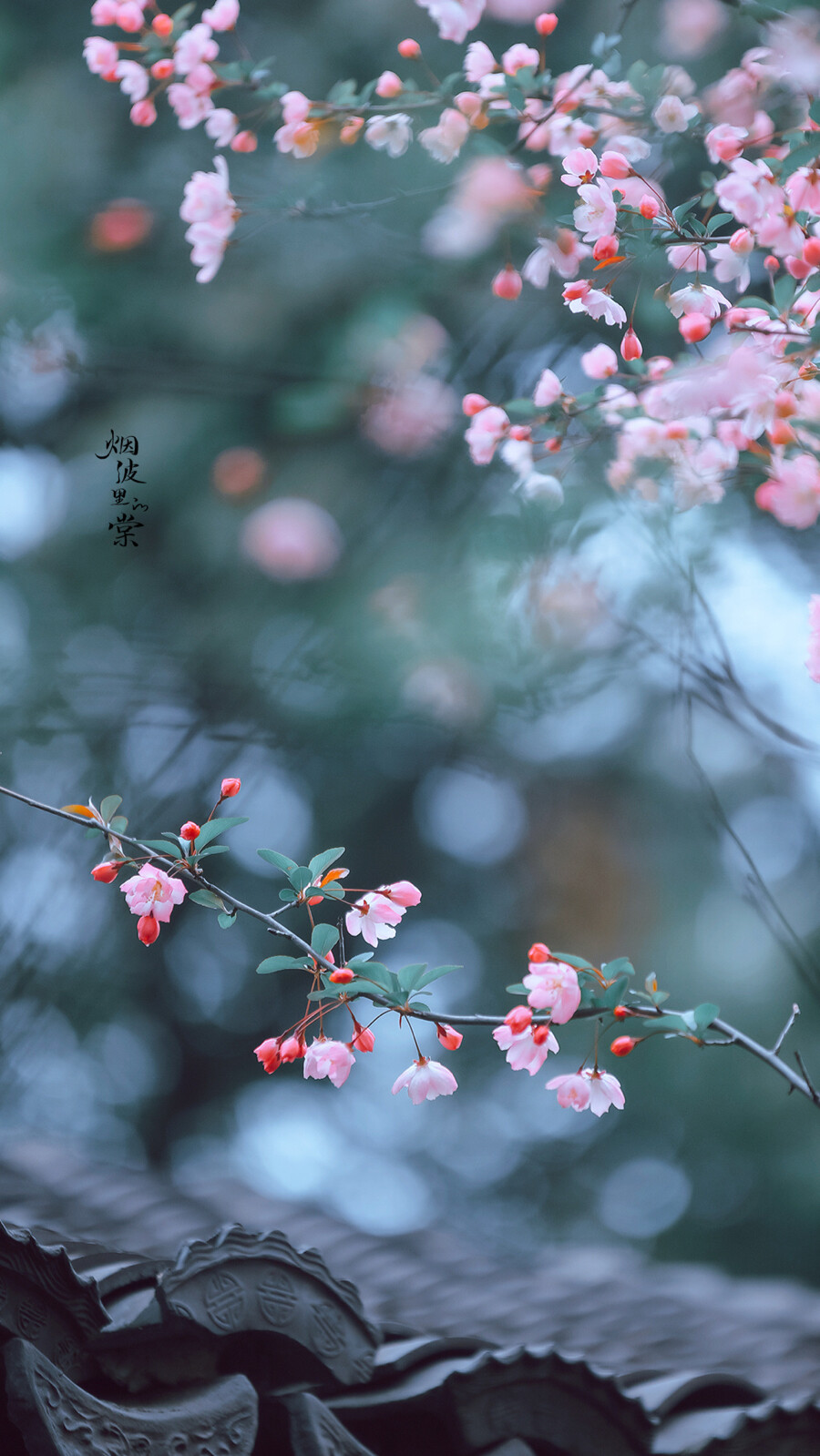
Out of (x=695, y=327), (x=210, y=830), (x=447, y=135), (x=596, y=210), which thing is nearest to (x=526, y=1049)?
(x=210, y=830)

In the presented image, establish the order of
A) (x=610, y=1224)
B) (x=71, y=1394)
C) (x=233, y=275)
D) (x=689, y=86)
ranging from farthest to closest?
1. (x=610, y=1224)
2. (x=233, y=275)
3. (x=689, y=86)
4. (x=71, y=1394)

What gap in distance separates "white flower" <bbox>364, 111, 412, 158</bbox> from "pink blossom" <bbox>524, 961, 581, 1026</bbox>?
143 centimetres

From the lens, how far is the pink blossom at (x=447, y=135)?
1630 mm

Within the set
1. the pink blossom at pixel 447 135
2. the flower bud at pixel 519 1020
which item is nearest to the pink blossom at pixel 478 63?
the pink blossom at pixel 447 135

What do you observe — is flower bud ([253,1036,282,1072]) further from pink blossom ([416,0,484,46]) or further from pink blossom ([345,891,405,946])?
pink blossom ([416,0,484,46])

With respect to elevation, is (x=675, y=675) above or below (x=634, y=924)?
above

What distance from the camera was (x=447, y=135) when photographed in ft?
5.43

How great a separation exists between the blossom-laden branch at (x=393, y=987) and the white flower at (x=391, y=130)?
122 centimetres

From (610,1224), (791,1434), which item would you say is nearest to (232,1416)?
(791,1434)

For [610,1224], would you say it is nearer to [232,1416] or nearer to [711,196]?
[232,1416]

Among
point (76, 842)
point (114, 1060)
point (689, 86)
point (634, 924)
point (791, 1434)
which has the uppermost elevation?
point (689, 86)

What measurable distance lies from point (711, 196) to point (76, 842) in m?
2.14

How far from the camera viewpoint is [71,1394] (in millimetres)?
1047

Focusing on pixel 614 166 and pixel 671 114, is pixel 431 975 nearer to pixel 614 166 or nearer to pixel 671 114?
pixel 614 166
